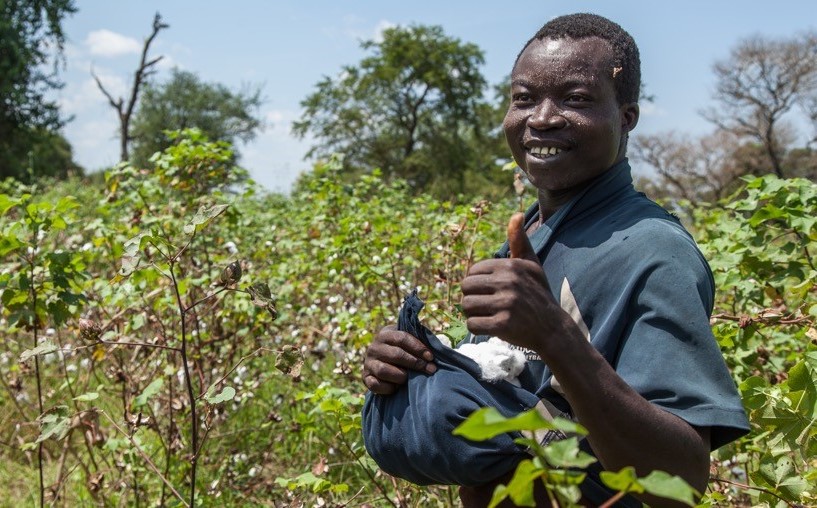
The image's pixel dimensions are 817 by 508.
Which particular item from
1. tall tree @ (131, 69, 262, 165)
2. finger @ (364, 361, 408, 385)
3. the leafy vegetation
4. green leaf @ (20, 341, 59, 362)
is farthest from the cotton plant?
tall tree @ (131, 69, 262, 165)

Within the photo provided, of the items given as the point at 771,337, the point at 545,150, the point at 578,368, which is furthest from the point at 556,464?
the point at 771,337

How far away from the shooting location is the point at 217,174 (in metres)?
3.81

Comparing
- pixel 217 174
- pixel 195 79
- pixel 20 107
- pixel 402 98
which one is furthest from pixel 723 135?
pixel 217 174

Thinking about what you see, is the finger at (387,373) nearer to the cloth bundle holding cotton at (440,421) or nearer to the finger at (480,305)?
the cloth bundle holding cotton at (440,421)

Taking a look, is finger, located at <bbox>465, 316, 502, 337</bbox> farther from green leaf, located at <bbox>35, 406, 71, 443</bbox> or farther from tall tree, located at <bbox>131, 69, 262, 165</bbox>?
Answer: tall tree, located at <bbox>131, 69, 262, 165</bbox>

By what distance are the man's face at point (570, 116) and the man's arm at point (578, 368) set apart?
369 mm

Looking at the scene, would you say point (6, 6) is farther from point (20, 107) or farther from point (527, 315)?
point (527, 315)

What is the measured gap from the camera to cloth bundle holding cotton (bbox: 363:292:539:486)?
1251 millimetres

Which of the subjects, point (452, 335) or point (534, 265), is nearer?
point (534, 265)

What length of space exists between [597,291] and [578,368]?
0.65ft

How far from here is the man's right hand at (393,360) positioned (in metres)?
1.34

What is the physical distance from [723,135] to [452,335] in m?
40.0

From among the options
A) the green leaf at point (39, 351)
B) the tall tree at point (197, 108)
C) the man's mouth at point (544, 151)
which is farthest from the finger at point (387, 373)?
the tall tree at point (197, 108)

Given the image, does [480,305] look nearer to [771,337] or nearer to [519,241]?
[519,241]
